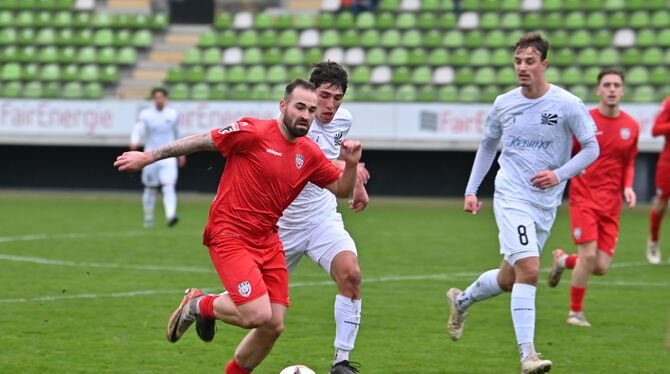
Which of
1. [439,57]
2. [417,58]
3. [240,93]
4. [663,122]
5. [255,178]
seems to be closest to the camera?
[255,178]

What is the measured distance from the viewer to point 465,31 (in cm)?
2980

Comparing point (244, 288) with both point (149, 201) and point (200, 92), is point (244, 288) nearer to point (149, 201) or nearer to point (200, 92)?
point (149, 201)

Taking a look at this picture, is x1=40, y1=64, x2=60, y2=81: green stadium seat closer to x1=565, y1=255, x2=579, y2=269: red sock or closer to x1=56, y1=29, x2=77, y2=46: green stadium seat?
x1=56, y1=29, x2=77, y2=46: green stadium seat

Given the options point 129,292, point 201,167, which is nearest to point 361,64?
point 201,167

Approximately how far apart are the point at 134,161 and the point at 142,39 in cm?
2542

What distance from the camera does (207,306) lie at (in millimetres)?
7246

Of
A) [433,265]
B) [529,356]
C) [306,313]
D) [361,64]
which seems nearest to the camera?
[529,356]

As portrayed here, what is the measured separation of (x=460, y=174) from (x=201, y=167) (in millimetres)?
6215

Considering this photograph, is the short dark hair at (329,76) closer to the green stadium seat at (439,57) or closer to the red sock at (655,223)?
the red sock at (655,223)

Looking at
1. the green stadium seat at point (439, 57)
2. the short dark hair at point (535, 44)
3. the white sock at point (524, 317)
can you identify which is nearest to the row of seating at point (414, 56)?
the green stadium seat at point (439, 57)

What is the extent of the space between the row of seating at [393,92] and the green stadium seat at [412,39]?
1504 millimetres

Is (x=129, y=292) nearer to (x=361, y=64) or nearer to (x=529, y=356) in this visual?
(x=529, y=356)

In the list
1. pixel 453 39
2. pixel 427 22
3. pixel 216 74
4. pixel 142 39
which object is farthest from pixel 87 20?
pixel 453 39

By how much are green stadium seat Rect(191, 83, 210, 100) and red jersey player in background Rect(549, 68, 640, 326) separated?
17875mm
